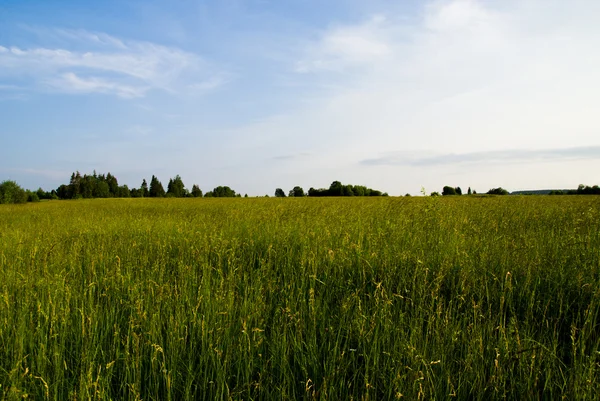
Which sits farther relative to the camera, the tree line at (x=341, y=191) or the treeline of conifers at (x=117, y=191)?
the tree line at (x=341, y=191)

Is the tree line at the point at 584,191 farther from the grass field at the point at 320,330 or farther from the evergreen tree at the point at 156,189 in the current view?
the evergreen tree at the point at 156,189

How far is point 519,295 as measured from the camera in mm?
3012

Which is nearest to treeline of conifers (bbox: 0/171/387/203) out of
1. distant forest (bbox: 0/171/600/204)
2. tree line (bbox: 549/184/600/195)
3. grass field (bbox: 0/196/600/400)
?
distant forest (bbox: 0/171/600/204)

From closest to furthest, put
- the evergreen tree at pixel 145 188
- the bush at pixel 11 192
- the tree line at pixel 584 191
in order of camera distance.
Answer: the bush at pixel 11 192, the tree line at pixel 584 191, the evergreen tree at pixel 145 188

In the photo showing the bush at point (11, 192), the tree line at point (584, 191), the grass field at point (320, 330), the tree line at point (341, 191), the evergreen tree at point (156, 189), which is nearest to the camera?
the grass field at point (320, 330)

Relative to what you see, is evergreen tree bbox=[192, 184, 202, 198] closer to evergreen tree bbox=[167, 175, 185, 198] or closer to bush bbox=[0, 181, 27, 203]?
evergreen tree bbox=[167, 175, 185, 198]

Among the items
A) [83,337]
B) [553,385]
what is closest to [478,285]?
[553,385]

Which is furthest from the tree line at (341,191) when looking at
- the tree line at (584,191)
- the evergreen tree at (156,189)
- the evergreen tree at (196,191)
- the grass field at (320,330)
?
the grass field at (320,330)

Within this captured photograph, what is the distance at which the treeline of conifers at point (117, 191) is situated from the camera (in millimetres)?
38844

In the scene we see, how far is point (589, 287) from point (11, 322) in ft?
17.2

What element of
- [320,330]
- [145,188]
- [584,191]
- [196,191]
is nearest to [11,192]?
[320,330]

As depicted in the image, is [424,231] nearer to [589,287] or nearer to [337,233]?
[337,233]

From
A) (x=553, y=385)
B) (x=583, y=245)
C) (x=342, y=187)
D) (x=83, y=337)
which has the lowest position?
(x=553, y=385)

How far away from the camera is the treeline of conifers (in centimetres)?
3884
